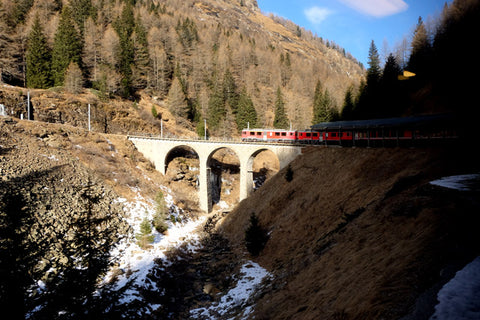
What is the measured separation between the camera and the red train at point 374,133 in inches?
861

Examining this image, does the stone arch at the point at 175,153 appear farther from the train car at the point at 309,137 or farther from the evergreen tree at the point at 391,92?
the evergreen tree at the point at 391,92

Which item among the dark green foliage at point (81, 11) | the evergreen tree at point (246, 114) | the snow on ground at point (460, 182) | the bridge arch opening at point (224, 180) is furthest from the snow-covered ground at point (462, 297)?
the dark green foliage at point (81, 11)

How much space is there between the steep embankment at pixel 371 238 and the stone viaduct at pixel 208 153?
9890 mm

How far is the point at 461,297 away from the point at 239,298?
1251 cm

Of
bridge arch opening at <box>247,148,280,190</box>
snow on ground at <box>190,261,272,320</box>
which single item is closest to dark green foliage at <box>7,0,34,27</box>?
bridge arch opening at <box>247,148,280,190</box>

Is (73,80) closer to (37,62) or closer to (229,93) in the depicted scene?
(37,62)

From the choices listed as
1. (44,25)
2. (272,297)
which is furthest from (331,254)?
(44,25)

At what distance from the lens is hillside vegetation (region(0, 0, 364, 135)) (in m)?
53.0

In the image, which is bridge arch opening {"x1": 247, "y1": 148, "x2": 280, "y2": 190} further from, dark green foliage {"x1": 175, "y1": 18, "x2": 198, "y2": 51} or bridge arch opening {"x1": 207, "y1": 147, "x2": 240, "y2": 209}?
dark green foliage {"x1": 175, "y1": 18, "x2": 198, "y2": 51}

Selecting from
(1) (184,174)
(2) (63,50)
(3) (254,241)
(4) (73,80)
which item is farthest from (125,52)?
(3) (254,241)

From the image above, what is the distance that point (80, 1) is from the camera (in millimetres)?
71250

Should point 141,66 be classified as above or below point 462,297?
above

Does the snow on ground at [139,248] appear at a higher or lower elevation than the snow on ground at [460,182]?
lower

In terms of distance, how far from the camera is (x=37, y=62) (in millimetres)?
Result: 51875
